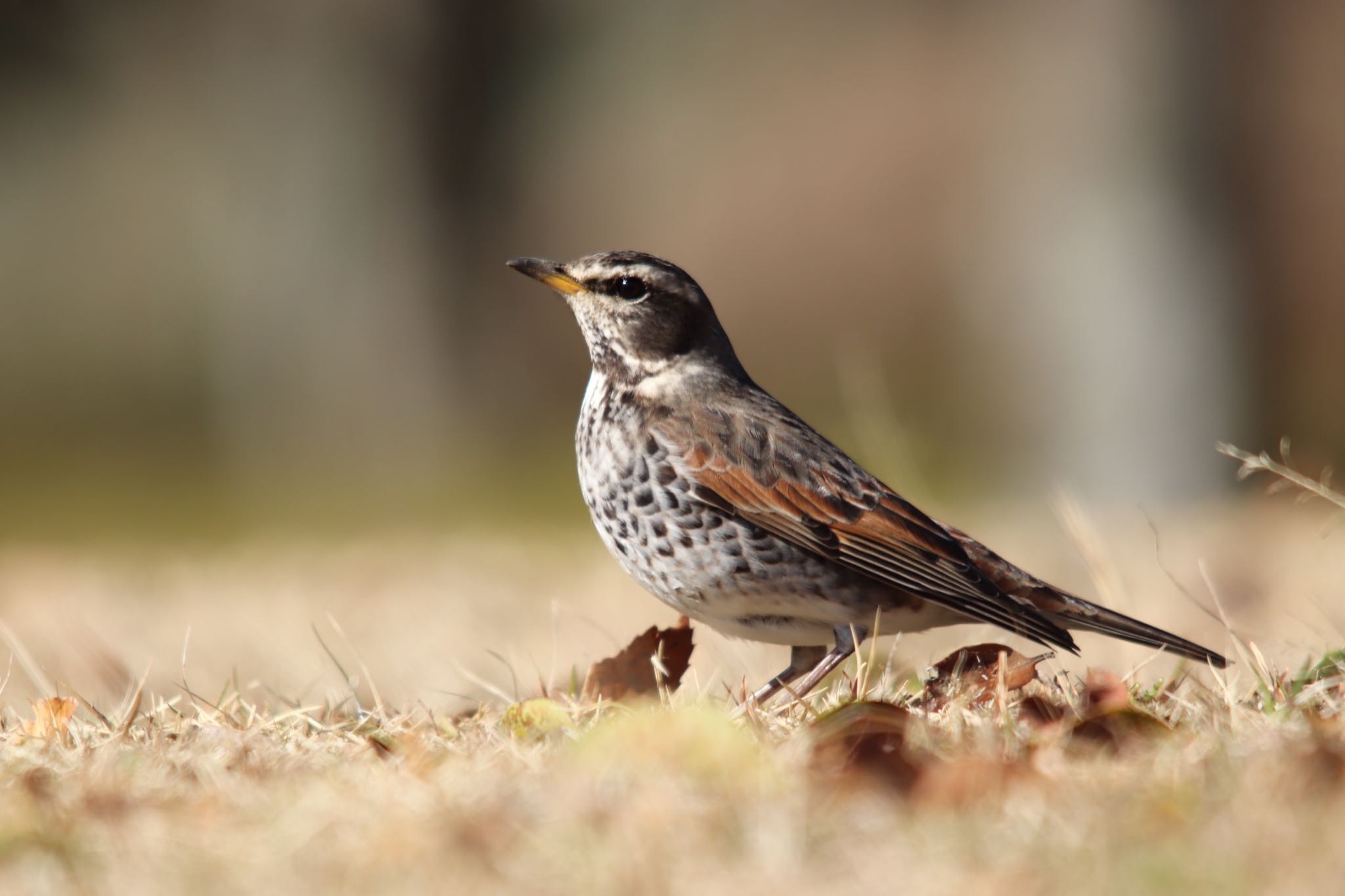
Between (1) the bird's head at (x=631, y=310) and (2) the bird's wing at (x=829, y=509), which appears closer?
(2) the bird's wing at (x=829, y=509)

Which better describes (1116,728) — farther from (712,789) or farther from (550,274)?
(550,274)

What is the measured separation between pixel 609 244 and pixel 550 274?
902 inches

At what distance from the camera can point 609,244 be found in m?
28.0

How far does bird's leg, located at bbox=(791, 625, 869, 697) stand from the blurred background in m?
1.23

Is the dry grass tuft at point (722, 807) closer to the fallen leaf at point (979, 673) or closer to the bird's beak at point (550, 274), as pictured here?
the fallen leaf at point (979, 673)

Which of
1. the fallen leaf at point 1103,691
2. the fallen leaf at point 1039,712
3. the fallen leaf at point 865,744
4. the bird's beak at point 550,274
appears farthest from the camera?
the bird's beak at point 550,274

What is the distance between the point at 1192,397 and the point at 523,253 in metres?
14.7

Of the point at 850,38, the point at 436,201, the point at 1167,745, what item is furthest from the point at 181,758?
the point at 850,38

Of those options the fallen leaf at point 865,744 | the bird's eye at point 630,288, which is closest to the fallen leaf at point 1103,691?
the fallen leaf at point 865,744

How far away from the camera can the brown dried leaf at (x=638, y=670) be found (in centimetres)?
412

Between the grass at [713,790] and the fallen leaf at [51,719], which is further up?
the grass at [713,790]

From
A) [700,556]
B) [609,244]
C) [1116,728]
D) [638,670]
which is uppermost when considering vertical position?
[1116,728]

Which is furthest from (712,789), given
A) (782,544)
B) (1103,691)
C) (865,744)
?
(782,544)

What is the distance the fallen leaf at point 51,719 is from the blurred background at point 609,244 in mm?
3146
